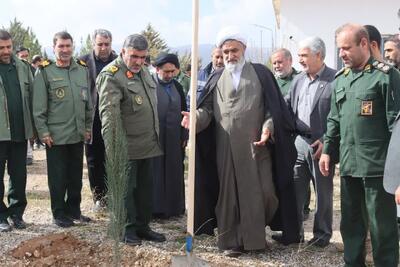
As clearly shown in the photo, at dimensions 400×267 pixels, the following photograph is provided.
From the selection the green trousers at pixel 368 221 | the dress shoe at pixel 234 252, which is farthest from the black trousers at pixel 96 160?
the green trousers at pixel 368 221

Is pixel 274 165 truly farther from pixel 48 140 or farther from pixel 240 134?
pixel 48 140

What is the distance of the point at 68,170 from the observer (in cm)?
567

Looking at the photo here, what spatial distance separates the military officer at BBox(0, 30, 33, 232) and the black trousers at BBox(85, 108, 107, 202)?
0.94 m

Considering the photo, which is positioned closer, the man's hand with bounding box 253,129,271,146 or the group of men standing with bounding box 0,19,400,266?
the group of men standing with bounding box 0,19,400,266

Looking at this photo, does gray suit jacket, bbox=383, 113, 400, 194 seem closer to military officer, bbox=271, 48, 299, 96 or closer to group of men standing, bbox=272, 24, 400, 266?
group of men standing, bbox=272, 24, 400, 266

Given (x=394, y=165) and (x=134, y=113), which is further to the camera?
(x=134, y=113)

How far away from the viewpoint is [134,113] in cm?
477

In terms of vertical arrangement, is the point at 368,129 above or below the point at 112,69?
below

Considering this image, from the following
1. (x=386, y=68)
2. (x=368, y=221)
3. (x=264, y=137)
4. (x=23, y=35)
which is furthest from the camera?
(x=23, y=35)

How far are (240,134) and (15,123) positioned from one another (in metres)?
2.22

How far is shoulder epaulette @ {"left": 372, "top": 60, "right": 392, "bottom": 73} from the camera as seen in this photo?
3.74 m

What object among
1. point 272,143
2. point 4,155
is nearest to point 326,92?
point 272,143

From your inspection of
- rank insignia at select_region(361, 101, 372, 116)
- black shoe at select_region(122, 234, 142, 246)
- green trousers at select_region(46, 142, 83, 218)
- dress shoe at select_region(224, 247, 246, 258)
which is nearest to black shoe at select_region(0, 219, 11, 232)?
green trousers at select_region(46, 142, 83, 218)

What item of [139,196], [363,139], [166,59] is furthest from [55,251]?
[363,139]
